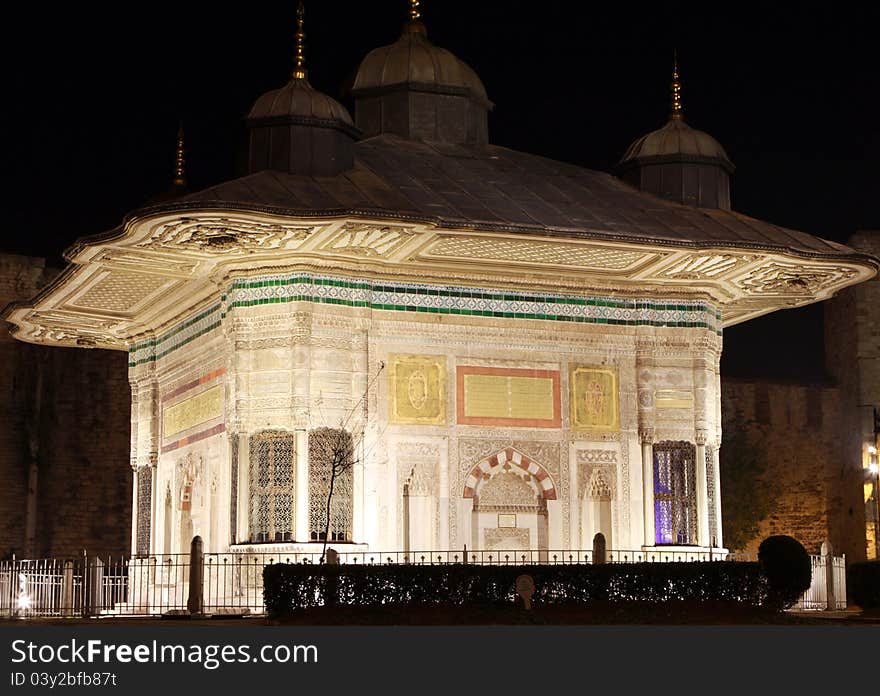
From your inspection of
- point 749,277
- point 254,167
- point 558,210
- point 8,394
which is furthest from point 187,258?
point 8,394

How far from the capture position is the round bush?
15930mm

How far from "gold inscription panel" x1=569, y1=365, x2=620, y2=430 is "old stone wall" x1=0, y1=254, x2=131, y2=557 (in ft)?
37.7

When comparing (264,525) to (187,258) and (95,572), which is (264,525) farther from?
(187,258)

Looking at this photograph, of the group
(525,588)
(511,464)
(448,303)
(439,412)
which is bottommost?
(525,588)

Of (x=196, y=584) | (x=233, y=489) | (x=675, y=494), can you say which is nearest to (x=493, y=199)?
(x=675, y=494)

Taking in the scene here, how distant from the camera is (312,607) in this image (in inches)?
573

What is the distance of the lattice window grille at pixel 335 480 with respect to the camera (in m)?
17.2

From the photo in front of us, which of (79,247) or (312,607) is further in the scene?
(79,247)

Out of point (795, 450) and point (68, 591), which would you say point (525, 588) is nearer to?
point (68, 591)

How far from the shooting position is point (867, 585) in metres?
18.6

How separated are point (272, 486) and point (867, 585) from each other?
7.10 m

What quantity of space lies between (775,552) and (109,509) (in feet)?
48.9

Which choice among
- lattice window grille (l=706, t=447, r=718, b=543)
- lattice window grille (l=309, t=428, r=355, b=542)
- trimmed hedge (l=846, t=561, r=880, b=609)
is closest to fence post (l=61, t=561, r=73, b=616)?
lattice window grille (l=309, t=428, r=355, b=542)

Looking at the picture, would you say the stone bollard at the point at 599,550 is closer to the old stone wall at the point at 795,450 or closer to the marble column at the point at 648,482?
the marble column at the point at 648,482
